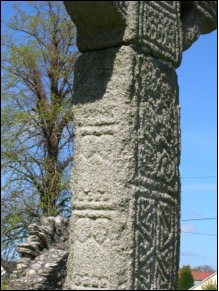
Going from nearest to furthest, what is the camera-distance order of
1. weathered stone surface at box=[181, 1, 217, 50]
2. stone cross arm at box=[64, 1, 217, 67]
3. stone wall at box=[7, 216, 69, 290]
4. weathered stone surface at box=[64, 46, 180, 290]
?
1. weathered stone surface at box=[64, 46, 180, 290]
2. stone cross arm at box=[64, 1, 217, 67]
3. weathered stone surface at box=[181, 1, 217, 50]
4. stone wall at box=[7, 216, 69, 290]

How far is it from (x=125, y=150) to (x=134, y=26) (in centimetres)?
78

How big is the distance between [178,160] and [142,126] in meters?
0.54

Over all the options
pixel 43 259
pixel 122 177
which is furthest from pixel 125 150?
pixel 43 259

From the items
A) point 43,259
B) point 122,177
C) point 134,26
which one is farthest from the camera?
point 43,259

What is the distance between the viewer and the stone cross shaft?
366 cm

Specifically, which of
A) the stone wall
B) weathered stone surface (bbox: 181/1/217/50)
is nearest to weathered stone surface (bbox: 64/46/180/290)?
weathered stone surface (bbox: 181/1/217/50)

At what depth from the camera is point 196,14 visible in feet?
15.0

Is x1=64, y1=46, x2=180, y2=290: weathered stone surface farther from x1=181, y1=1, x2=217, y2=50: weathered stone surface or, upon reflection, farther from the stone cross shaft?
x1=181, y1=1, x2=217, y2=50: weathered stone surface

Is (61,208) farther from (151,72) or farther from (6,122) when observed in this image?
(151,72)

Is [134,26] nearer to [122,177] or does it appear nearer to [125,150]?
[125,150]

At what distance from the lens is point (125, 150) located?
147 inches

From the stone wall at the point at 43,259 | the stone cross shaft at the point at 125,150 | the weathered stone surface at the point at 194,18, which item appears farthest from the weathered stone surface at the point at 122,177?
the stone wall at the point at 43,259

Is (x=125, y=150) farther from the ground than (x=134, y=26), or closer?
closer

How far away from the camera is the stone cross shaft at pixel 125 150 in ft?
12.0
